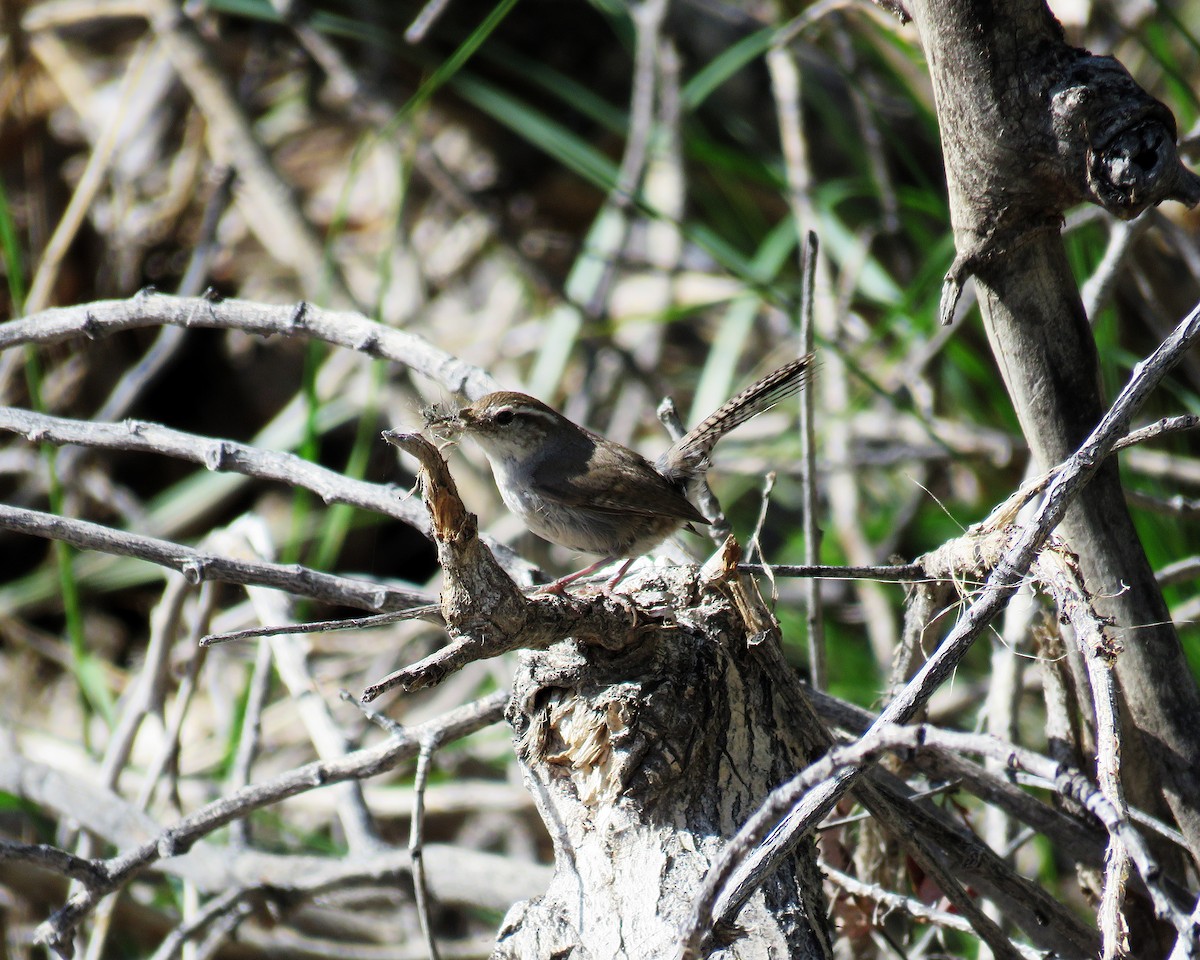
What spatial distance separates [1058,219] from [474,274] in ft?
15.8

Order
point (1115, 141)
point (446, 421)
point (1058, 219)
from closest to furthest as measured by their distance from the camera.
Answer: point (1115, 141)
point (1058, 219)
point (446, 421)

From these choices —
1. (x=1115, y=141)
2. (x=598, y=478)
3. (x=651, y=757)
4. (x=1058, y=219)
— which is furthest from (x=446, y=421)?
(x=1115, y=141)

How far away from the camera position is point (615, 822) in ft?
6.29

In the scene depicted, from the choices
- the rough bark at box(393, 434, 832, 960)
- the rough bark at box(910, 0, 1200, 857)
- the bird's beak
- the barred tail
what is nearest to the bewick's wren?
the barred tail

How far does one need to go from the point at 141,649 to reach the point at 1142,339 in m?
4.67

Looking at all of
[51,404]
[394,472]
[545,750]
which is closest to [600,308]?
[394,472]

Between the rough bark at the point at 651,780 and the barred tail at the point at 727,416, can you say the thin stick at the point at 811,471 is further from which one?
the barred tail at the point at 727,416

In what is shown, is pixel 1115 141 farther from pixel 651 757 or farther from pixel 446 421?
pixel 446 421

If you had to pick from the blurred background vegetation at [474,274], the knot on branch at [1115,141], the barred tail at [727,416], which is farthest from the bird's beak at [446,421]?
the knot on branch at [1115,141]

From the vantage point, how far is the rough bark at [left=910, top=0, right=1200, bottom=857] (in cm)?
167

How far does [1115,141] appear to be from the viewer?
1.65 meters

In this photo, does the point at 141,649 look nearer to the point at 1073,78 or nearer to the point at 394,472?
the point at 394,472

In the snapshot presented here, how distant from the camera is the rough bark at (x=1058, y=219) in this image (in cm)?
167

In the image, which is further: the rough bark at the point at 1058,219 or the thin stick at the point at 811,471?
the thin stick at the point at 811,471
